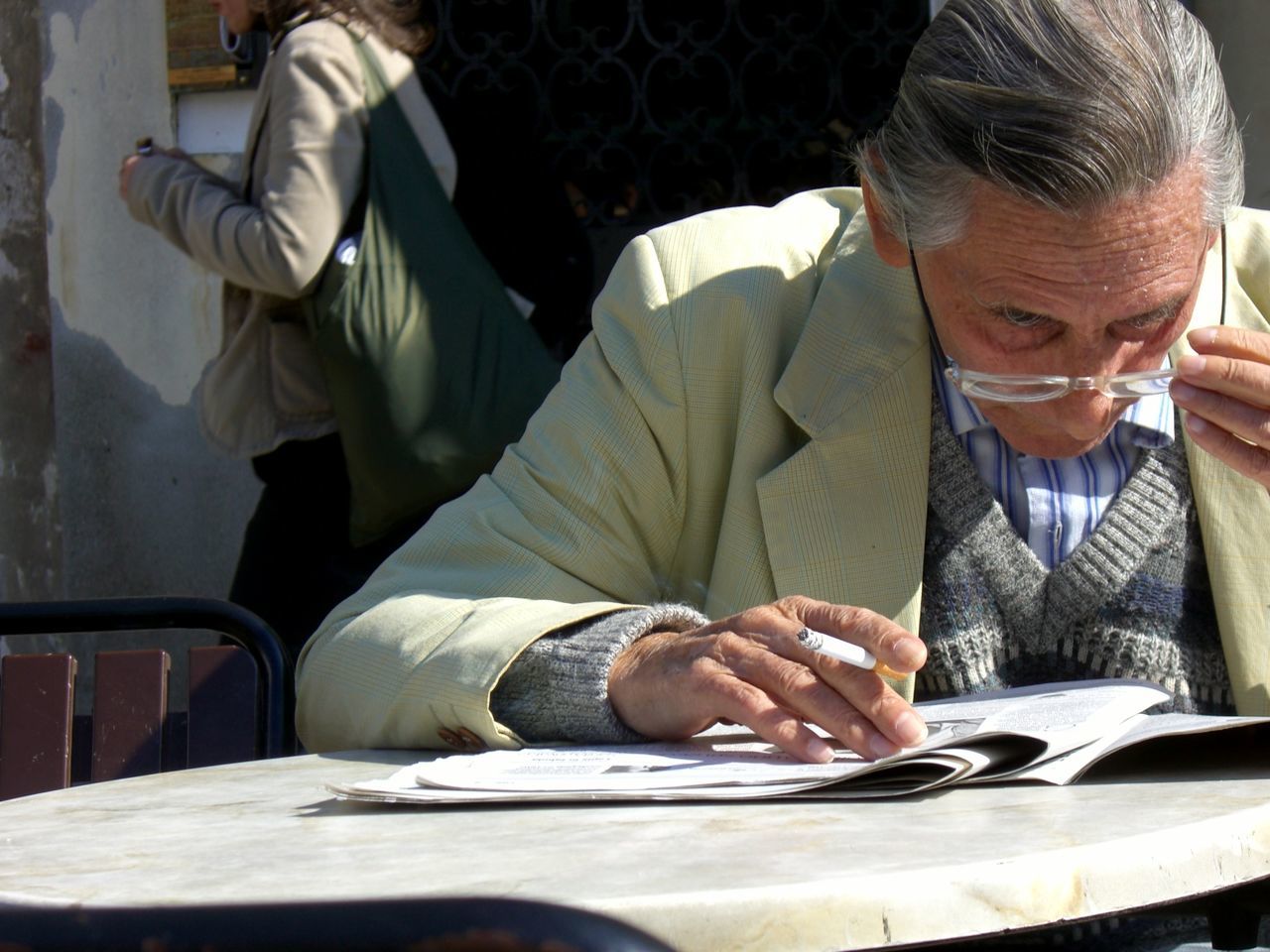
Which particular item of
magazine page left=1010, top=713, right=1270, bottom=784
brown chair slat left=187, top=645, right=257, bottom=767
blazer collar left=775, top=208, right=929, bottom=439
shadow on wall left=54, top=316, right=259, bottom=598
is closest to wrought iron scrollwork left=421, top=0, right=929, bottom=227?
shadow on wall left=54, top=316, right=259, bottom=598

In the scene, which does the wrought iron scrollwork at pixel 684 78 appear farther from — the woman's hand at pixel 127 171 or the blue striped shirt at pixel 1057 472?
the blue striped shirt at pixel 1057 472

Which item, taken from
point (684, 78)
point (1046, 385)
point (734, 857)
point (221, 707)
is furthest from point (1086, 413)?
point (684, 78)

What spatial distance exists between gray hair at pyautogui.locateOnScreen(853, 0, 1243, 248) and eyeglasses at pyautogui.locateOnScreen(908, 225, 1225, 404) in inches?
6.2

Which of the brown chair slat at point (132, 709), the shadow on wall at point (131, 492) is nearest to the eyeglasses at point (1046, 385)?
the brown chair slat at point (132, 709)

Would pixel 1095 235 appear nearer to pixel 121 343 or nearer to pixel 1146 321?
pixel 1146 321

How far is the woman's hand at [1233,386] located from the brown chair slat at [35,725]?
1381 millimetres

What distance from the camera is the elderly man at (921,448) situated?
168 centimetres

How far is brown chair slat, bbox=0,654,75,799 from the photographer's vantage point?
2125mm

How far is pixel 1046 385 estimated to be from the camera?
1784mm

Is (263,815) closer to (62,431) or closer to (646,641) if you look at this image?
(646,641)

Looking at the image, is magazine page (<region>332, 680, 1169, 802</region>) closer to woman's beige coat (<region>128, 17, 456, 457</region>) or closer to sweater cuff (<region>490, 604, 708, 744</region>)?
sweater cuff (<region>490, 604, 708, 744</region>)

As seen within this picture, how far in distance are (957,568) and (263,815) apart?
2.89ft

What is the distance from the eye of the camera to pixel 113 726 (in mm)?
2141

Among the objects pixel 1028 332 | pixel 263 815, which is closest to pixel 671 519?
Result: pixel 1028 332
